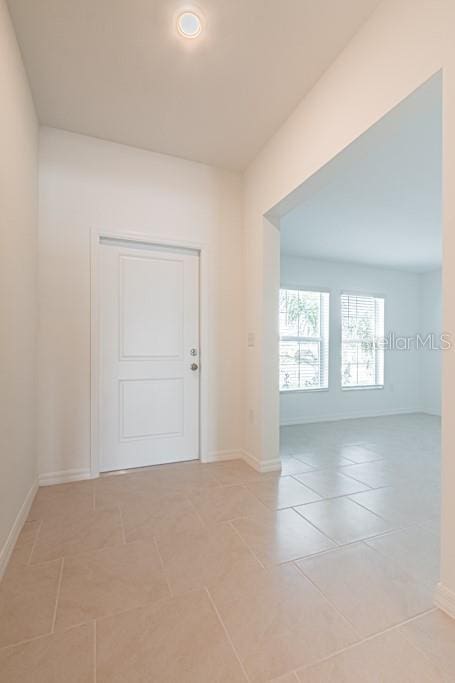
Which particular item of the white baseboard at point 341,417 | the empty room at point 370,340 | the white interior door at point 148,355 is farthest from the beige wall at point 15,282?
the white baseboard at point 341,417

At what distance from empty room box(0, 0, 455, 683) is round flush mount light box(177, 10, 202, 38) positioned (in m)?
0.01

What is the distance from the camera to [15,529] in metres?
1.76

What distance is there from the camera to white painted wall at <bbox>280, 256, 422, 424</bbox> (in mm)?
5105

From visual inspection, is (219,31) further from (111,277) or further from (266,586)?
(266,586)

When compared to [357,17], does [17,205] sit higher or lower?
lower

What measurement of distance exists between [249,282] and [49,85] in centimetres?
204

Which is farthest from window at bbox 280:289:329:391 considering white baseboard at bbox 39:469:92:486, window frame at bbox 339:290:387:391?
white baseboard at bbox 39:469:92:486

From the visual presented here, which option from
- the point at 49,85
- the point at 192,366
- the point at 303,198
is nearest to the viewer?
the point at 49,85

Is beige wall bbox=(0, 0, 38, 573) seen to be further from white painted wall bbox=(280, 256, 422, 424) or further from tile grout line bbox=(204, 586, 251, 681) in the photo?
white painted wall bbox=(280, 256, 422, 424)

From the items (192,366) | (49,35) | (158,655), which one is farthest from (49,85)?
(158,655)

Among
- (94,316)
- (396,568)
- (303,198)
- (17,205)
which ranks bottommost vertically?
(396,568)

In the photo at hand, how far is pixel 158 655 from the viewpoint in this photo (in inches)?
43.5

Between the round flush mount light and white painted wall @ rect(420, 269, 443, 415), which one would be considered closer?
the round flush mount light

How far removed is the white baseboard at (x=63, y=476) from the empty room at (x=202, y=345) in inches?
0.7
